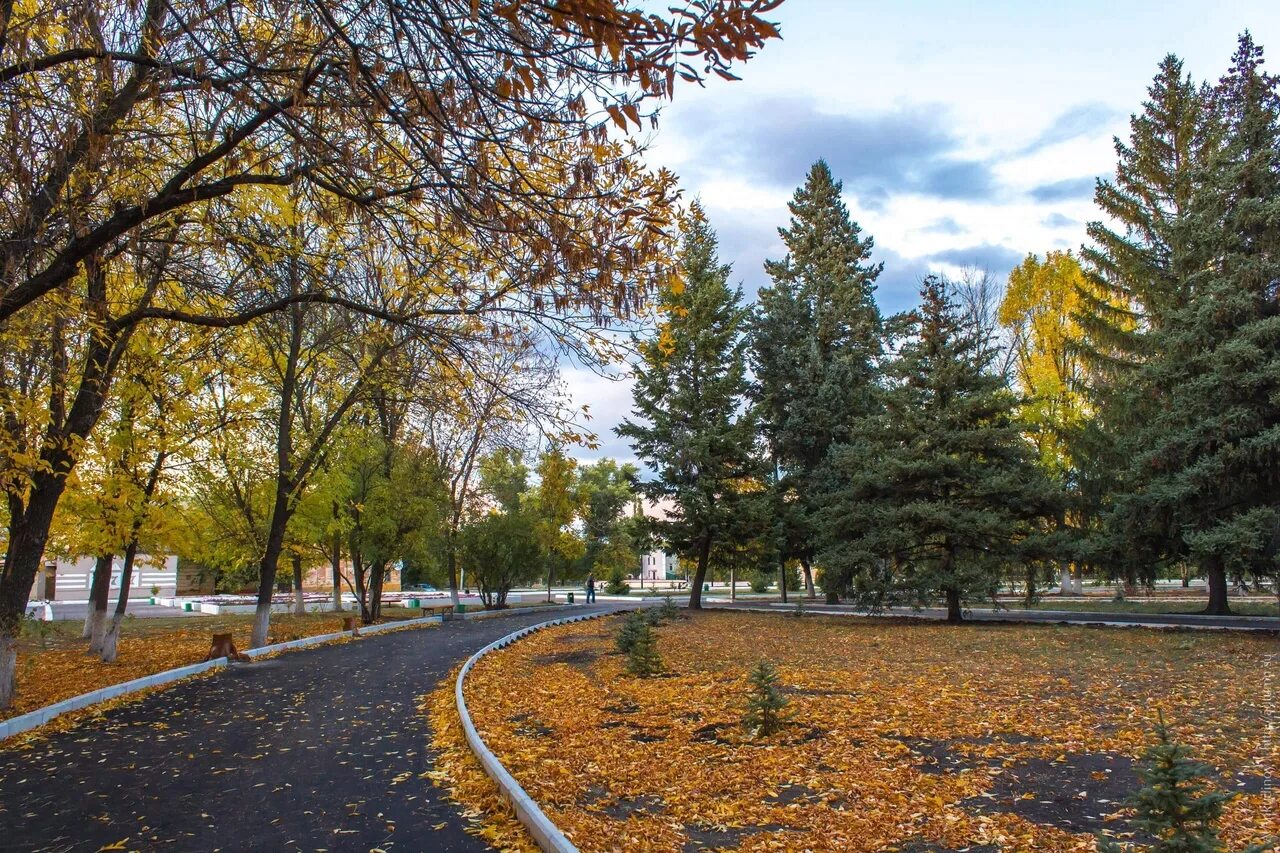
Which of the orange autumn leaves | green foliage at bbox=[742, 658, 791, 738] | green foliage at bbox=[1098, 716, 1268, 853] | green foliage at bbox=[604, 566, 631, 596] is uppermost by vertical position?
green foliage at bbox=[1098, 716, 1268, 853]

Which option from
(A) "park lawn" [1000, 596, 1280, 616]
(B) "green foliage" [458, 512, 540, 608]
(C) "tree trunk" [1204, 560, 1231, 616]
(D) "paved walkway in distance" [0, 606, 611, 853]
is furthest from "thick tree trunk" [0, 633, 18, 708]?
(C) "tree trunk" [1204, 560, 1231, 616]

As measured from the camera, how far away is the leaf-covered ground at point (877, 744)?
Answer: 17.0 ft

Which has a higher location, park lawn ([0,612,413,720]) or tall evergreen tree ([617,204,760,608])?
tall evergreen tree ([617,204,760,608])

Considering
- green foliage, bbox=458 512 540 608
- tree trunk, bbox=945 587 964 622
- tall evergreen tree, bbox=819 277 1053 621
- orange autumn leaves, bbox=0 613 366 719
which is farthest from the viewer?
green foliage, bbox=458 512 540 608

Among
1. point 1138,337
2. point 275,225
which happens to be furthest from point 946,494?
point 275,225

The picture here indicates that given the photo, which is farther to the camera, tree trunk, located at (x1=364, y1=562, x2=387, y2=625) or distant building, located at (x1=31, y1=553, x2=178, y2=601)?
distant building, located at (x1=31, y1=553, x2=178, y2=601)

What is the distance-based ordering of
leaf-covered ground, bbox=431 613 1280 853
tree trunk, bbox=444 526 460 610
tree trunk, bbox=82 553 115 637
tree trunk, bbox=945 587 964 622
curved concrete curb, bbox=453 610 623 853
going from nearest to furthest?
curved concrete curb, bbox=453 610 623 853
leaf-covered ground, bbox=431 613 1280 853
tree trunk, bbox=82 553 115 637
tree trunk, bbox=945 587 964 622
tree trunk, bbox=444 526 460 610

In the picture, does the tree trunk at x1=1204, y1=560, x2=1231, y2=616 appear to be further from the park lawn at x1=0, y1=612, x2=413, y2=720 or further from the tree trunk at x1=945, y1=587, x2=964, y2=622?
the park lawn at x1=0, y1=612, x2=413, y2=720

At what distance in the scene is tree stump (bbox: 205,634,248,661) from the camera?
602 inches

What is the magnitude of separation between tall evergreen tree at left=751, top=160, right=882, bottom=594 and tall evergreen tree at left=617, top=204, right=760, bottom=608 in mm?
1744

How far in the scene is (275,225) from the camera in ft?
30.5

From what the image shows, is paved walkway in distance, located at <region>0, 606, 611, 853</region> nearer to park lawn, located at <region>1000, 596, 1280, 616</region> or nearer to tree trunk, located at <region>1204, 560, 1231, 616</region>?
park lawn, located at <region>1000, 596, 1280, 616</region>

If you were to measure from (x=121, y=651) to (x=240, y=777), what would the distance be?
506 inches

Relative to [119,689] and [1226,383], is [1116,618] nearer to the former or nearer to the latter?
[1226,383]
